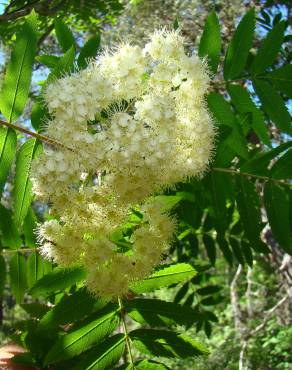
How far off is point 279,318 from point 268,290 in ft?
8.11

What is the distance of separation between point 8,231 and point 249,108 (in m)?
1.37

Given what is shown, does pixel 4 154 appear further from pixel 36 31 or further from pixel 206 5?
pixel 206 5

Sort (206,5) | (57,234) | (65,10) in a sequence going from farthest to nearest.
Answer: (206,5) < (65,10) < (57,234)

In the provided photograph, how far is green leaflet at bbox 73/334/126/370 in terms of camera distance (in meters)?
2.04

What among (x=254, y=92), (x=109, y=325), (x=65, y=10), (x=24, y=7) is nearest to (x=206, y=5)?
(x=65, y=10)

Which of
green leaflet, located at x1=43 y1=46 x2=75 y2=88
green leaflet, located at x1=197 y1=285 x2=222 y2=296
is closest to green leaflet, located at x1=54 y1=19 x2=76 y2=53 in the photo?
green leaflet, located at x1=43 y1=46 x2=75 y2=88

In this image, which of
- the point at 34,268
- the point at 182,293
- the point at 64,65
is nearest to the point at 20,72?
the point at 64,65

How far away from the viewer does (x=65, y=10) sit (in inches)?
169

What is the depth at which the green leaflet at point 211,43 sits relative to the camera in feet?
8.08

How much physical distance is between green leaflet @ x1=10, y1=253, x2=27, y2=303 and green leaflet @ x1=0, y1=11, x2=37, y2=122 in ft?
2.79

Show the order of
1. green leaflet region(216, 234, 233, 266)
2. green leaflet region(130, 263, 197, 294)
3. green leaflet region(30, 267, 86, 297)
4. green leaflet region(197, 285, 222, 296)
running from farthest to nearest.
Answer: green leaflet region(197, 285, 222, 296)
green leaflet region(216, 234, 233, 266)
green leaflet region(130, 263, 197, 294)
green leaflet region(30, 267, 86, 297)

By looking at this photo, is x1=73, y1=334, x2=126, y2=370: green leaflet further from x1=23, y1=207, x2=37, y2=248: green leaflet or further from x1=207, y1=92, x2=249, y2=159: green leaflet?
x1=207, y1=92, x2=249, y2=159: green leaflet

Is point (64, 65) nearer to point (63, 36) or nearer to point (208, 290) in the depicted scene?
point (63, 36)

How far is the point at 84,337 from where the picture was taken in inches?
84.0
